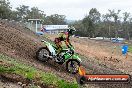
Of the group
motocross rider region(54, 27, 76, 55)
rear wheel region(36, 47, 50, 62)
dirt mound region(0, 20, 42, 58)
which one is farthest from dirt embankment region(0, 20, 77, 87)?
motocross rider region(54, 27, 76, 55)

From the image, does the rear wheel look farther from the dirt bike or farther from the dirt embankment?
the dirt embankment

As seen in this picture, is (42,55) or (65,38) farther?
(42,55)

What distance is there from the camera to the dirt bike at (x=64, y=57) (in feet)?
53.3

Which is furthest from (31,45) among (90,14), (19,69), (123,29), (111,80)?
(123,29)

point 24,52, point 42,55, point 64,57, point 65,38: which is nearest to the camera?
point 65,38

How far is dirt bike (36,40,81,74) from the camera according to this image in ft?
53.3

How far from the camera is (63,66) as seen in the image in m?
17.0

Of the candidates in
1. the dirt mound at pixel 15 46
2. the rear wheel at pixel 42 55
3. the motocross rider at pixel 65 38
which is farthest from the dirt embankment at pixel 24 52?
the motocross rider at pixel 65 38

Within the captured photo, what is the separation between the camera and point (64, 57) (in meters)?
16.3

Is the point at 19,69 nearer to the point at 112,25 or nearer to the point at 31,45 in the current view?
the point at 31,45

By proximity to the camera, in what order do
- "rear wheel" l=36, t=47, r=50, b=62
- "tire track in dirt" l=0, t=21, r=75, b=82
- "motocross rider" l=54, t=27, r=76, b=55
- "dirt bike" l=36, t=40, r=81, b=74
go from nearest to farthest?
"tire track in dirt" l=0, t=21, r=75, b=82 → "motocross rider" l=54, t=27, r=76, b=55 → "dirt bike" l=36, t=40, r=81, b=74 → "rear wheel" l=36, t=47, r=50, b=62

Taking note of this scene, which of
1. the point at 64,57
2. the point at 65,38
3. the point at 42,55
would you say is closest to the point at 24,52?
the point at 42,55

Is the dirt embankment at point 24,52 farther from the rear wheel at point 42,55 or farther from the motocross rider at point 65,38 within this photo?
the motocross rider at point 65,38

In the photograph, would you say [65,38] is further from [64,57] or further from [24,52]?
[24,52]
